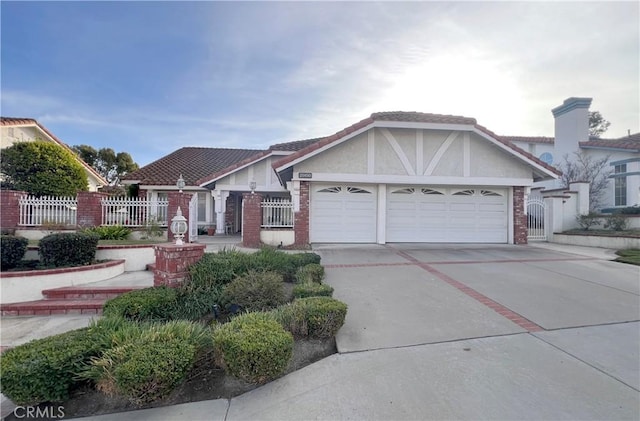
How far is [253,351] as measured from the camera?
2.84 m

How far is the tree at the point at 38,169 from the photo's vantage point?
12.4m

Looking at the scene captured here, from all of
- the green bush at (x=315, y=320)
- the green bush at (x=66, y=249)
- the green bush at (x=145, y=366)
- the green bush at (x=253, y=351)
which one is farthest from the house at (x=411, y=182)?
the green bush at (x=145, y=366)

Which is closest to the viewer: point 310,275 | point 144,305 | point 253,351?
point 253,351

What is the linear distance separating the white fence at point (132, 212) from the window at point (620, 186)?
23769mm

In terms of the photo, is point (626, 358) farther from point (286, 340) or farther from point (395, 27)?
point (395, 27)

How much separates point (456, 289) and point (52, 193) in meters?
16.6

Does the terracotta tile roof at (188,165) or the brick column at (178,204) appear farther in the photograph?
the terracotta tile roof at (188,165)

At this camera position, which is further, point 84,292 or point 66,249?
point 66,249

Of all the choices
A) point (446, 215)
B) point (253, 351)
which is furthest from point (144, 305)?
point (446, 215)

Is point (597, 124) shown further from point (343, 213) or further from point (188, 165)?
point (188, 165)

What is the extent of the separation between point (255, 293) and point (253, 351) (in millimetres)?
2026

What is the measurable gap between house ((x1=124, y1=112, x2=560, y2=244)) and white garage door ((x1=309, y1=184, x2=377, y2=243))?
41 mm

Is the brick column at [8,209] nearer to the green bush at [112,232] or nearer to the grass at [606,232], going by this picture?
the green bush at [112,232]

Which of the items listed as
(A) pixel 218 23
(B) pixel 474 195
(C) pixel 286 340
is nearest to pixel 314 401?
(C) pixel 286 340
